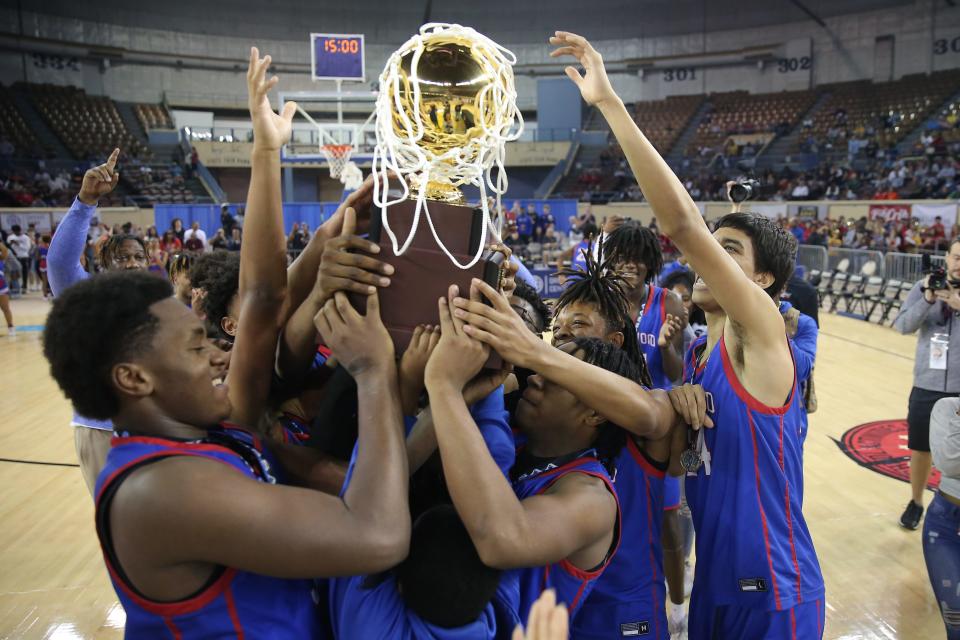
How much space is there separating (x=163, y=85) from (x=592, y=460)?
2932 centimetres

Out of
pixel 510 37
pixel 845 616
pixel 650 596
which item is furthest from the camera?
pixel 510 37

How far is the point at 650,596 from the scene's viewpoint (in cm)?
193

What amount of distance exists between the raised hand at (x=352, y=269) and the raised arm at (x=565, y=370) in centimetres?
16

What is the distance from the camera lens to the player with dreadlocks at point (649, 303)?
3479 millimetres

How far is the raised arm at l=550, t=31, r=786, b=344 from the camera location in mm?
1566

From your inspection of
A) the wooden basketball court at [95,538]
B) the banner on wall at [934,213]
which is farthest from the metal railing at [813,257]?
the wooden basketball court at [95,538]

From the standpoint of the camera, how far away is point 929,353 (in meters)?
4.11

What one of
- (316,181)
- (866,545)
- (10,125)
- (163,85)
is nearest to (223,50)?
(163,85)

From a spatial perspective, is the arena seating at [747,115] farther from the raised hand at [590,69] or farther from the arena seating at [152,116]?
the raised hand at [590,69]

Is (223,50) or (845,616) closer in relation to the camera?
(845,616)

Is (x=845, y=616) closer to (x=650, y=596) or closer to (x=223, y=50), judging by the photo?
(x=650, y=596)

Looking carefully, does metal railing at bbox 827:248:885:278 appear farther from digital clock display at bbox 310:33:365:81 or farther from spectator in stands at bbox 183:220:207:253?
spectator in stands at bbox 183:220:207:253

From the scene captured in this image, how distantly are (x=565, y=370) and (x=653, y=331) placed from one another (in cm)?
228

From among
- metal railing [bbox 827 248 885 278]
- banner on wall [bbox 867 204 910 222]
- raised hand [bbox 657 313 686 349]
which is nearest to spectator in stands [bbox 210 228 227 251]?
metal railing [bbox 827 248 885 278]
